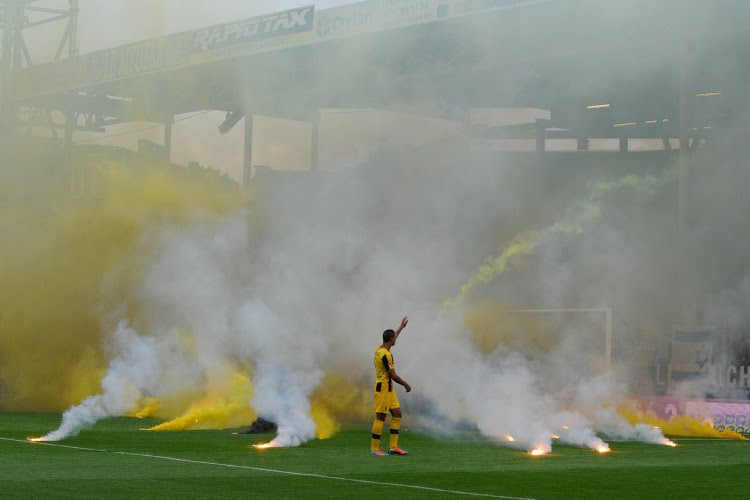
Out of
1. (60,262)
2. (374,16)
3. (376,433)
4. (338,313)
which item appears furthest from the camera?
(60,262)

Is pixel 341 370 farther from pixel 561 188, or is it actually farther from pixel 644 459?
pixel 561 188

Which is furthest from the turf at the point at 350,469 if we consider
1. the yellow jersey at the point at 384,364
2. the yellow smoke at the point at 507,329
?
the yellow smoke at the point at 507,329

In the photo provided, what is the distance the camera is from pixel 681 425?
813 inches

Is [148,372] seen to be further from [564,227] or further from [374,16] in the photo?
[564,227]

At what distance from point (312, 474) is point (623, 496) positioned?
315 centimetres

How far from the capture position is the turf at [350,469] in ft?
37.2

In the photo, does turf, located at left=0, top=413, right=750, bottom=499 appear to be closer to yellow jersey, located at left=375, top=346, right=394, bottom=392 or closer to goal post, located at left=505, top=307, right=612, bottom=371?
yellow jersey, located at left=375, top=346, right=394, bottom=392

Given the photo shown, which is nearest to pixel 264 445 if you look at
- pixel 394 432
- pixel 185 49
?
pixel 394 432

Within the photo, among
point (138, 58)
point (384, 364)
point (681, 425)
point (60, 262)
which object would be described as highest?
point (138, 58)

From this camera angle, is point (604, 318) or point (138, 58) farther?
point (604, 318)

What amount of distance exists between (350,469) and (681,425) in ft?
29.5

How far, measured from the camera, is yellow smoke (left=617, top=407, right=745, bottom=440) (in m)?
20.0

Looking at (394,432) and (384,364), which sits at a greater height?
(384,364)

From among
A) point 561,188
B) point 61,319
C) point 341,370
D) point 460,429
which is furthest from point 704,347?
point 61,319
